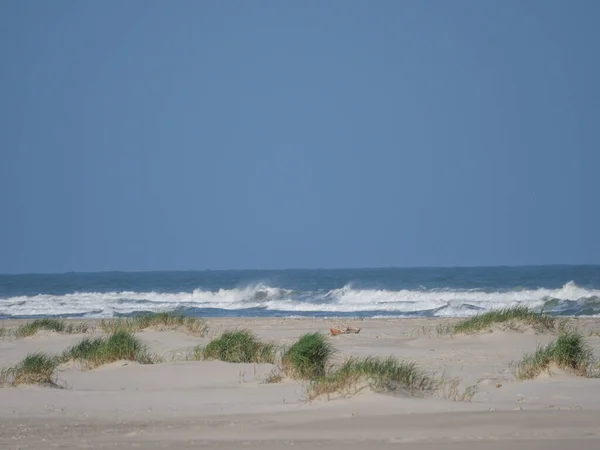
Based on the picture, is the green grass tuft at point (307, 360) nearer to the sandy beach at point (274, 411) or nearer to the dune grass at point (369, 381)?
Answer: the sandy beach at point (274, 411)

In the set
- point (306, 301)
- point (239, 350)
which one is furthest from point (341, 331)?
point (306, 301)

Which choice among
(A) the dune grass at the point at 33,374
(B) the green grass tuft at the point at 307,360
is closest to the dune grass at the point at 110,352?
(A) the dune grass at the point at 33,374

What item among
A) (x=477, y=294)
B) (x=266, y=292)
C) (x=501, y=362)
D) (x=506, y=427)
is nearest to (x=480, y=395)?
(x=506, y=427)

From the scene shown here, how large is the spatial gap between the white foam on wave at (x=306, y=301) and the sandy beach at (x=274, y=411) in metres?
22.4

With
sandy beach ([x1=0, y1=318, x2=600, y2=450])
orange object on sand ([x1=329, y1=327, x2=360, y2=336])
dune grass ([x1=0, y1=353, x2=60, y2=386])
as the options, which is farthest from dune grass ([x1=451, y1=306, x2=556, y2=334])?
dune grass ([x1=0, y1=353, x2=60, y2=386])

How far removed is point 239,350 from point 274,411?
13.6 ft

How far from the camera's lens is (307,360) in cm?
1034

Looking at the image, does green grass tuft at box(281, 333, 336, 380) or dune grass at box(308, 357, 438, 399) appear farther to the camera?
green grass tuft at box(281, 333, 336, 380)

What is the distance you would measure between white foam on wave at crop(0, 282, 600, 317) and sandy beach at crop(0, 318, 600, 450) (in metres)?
22.4

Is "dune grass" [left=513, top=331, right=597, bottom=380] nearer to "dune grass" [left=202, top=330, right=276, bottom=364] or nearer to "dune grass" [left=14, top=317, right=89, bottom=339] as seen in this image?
"dune grass" [left=202, top=330, right=276, bottom=364]

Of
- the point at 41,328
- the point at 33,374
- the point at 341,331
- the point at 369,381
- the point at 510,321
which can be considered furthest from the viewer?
the point at 341,331

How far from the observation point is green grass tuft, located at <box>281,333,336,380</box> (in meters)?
10.2

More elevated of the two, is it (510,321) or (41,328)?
(41,328)

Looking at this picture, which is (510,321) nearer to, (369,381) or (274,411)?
(369,381)
